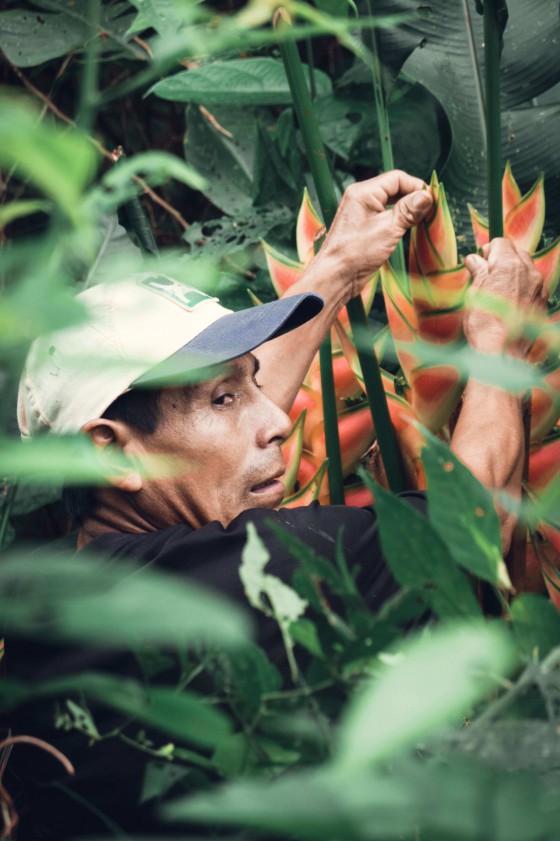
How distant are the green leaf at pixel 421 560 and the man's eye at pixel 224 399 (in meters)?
0.64

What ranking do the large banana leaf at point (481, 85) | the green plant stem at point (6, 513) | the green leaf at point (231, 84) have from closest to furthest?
the green plant stem at point (6, 513)
the large banana leaf at point (481, 85)
the green leaf at point (231, 84)

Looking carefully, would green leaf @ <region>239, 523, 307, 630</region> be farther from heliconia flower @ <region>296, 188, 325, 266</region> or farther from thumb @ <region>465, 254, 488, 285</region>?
heliconia flower @ <region>296, 188, 325, 266</region>

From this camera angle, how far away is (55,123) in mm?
1827

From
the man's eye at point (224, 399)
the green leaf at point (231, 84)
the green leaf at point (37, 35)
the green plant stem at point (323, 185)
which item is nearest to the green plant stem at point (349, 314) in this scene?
the green plant stem at point (323, 185)

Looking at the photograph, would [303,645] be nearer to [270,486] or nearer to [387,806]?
[387,806]

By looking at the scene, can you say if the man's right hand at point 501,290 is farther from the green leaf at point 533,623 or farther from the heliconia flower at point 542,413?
the green leaf at point 533,623

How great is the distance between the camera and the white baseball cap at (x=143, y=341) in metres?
0.94

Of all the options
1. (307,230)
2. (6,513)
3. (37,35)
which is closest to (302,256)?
(307,230)

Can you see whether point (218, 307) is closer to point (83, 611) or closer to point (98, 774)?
point (98, 774)

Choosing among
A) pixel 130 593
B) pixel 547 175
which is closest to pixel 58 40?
pixel 547 175

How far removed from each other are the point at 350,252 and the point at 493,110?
0.25m

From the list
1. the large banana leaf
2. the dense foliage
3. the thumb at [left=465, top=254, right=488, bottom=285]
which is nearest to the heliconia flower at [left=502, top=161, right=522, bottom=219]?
the thumb at [left=465, top=254, right=488, bottom=285]

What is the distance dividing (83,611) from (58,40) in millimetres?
1524

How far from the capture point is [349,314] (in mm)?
1002
